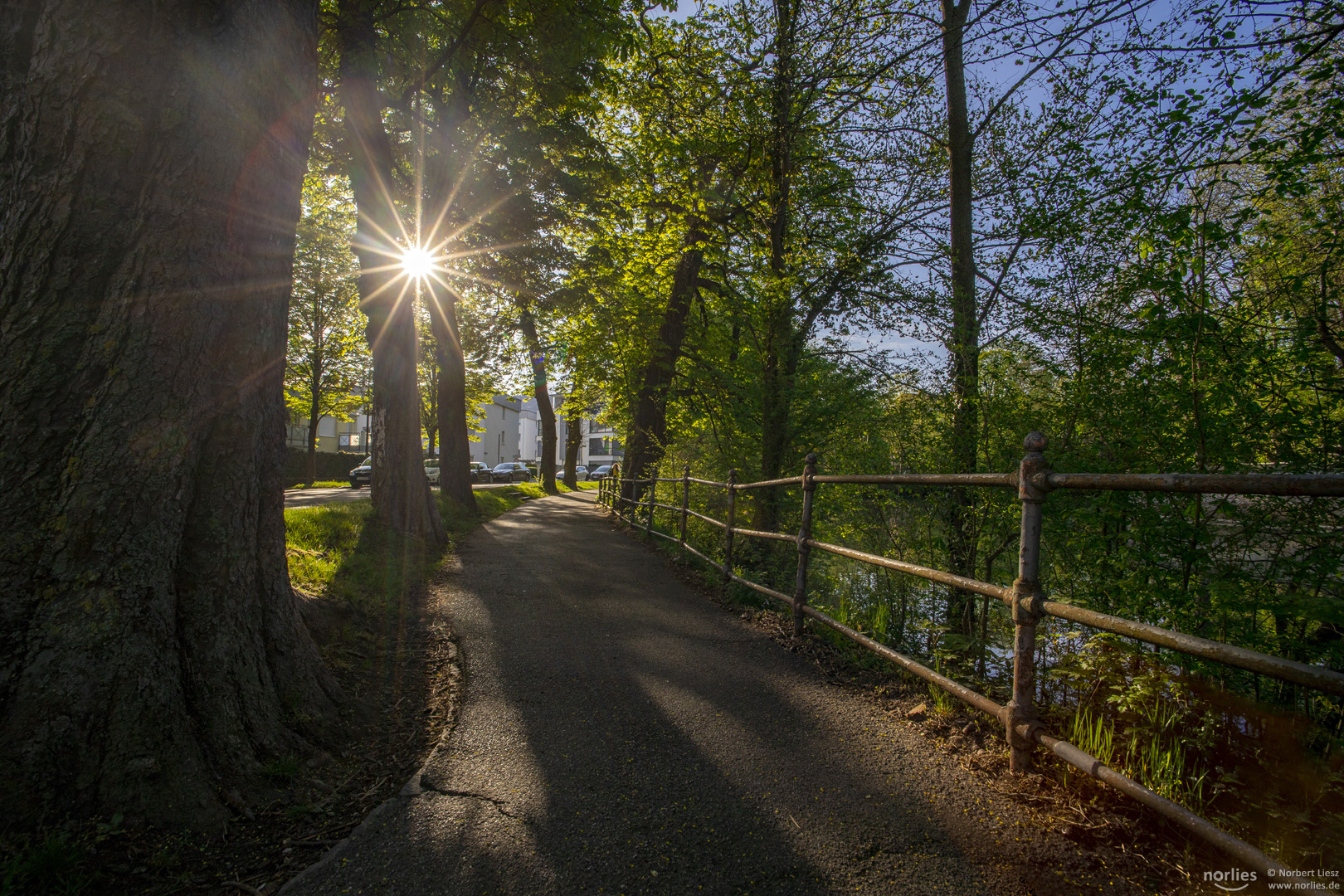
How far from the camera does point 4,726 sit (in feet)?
6.48

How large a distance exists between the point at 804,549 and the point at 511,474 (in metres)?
41.6

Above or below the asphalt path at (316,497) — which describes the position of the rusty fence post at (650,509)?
above

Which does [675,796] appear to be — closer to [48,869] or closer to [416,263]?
[48,869]

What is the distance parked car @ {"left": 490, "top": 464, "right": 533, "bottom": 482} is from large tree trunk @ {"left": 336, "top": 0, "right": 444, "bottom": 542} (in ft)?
113

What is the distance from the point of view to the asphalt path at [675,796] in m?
2.05

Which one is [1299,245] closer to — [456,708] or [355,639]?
[456,708]

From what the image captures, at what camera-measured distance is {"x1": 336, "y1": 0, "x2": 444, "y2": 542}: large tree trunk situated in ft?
26.6

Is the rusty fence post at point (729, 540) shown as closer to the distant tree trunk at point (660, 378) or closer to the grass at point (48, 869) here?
the grass at point (48, 869)

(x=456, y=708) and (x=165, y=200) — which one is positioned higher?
(x=165, y=200)

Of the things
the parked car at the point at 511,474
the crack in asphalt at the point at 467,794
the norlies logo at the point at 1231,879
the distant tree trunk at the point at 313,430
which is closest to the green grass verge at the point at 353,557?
the crack in asphalt at the point at 467,794

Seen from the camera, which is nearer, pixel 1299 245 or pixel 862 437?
pixel 1299 245

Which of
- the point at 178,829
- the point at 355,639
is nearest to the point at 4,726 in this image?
the point at 178,829

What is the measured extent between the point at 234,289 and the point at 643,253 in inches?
435

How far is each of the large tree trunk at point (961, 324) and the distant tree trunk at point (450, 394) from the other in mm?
9772
